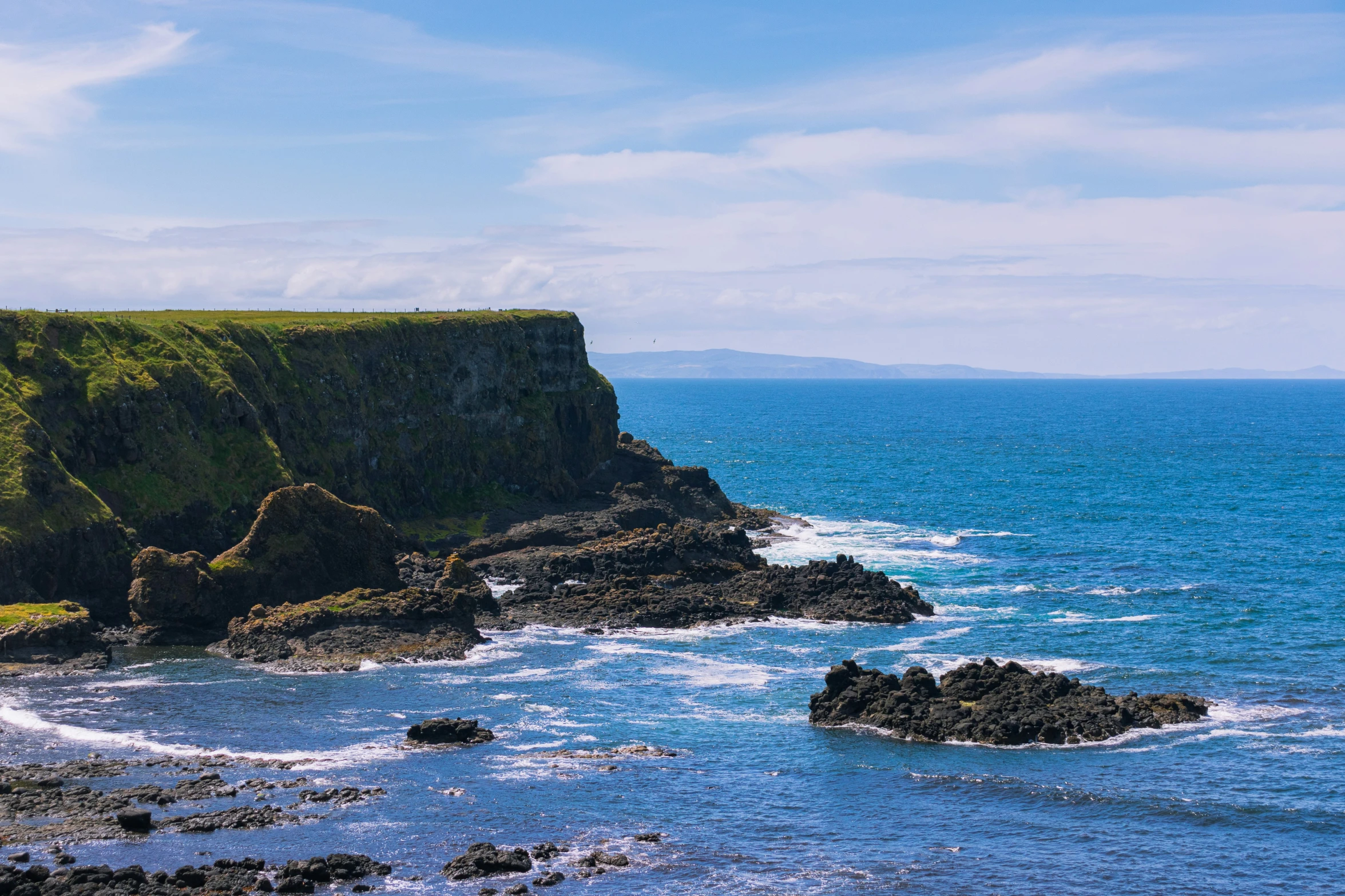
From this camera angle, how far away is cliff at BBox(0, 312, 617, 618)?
70688 millimetres

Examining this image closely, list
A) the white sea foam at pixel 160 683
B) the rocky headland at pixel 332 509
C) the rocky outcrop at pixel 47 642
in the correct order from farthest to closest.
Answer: the rocky headland at pixel 332 509 < the rocky outcrop at pixel 47 642 < the white sea foam at pixel 160 683

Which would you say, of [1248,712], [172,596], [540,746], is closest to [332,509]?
[172,596]

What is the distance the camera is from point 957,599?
83938mm

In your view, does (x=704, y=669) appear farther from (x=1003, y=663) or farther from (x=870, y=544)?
(x=870, y=544)

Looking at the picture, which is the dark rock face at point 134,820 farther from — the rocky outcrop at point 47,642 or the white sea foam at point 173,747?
the rocky outcrop at point 47,642

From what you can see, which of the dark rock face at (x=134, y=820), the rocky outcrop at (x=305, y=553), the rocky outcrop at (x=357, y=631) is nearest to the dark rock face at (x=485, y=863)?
the dark rock face at (x=134, y=820)

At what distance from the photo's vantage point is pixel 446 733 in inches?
2009

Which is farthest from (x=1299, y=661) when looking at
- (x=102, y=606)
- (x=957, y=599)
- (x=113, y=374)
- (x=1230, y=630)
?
(x=113, y=374)

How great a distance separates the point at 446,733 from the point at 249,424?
41.5m

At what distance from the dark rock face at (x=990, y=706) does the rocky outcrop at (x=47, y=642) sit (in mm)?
36030

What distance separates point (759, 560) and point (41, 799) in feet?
183

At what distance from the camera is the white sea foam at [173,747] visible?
4834cm

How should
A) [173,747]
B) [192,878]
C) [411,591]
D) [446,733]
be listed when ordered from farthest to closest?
[411,591] < [446,733] < [173,747] < [192,878]

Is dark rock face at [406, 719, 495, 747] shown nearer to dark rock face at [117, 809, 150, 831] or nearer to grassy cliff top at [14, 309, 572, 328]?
dark rock face at [117, 809, 150, 831]
